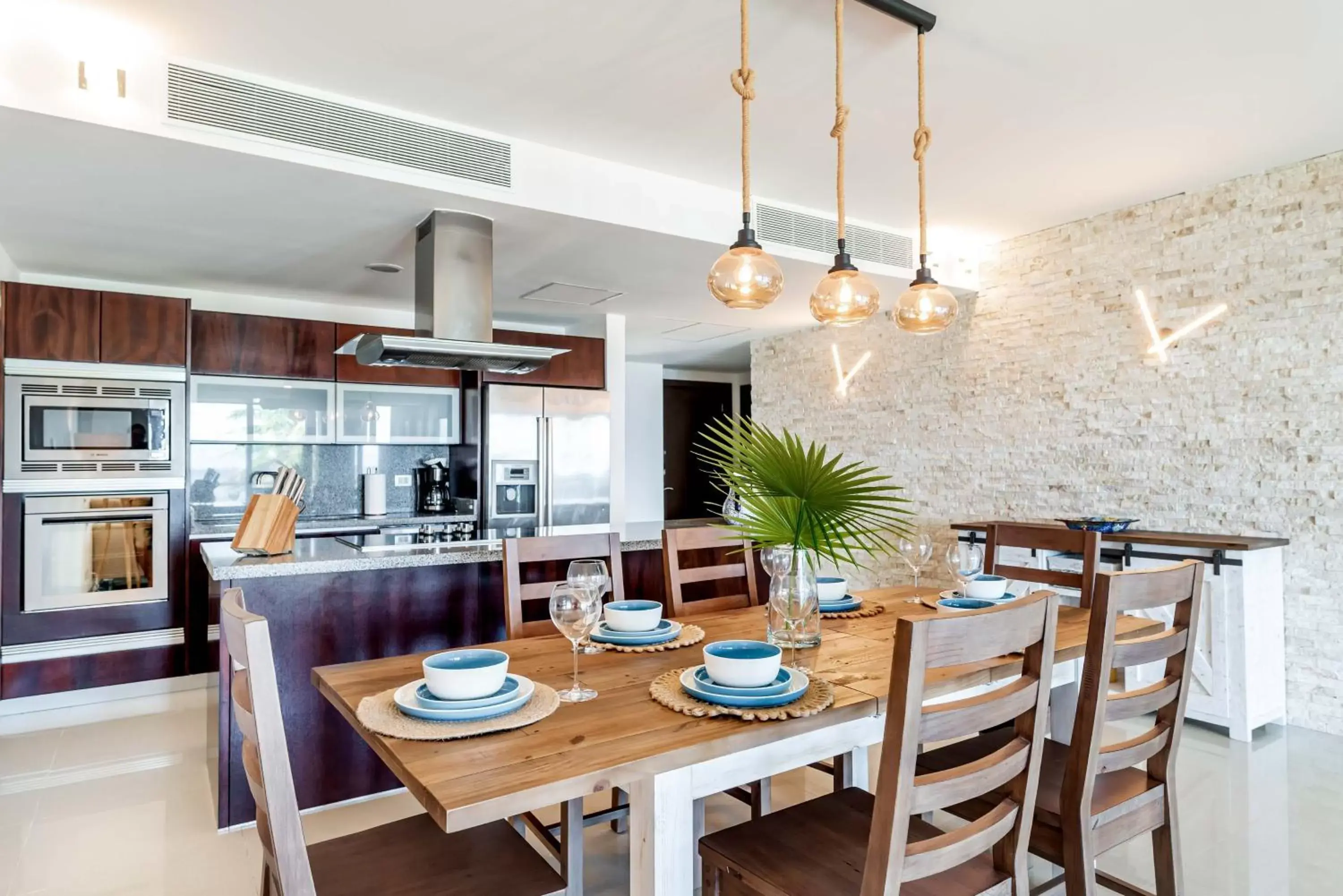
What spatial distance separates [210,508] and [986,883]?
191 inches

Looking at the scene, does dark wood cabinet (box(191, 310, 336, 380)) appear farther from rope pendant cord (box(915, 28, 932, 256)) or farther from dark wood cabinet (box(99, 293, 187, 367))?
rope pendant cord (box(915, 28, 932, 256))

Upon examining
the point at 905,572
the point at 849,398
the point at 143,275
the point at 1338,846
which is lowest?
the point at 1338,846

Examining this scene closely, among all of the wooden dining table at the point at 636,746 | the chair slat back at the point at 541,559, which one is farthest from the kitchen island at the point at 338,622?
the wooden dining table at the point at 636,746

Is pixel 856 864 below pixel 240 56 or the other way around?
below

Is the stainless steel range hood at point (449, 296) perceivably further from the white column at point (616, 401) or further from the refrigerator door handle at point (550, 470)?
the white column at point (616, 401)

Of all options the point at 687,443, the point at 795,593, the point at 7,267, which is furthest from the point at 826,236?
the point at 687,443

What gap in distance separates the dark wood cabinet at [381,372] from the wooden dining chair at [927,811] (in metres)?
3.88

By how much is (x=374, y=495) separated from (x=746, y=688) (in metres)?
4.21

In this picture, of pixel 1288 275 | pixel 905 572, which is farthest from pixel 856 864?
pixel 905 572

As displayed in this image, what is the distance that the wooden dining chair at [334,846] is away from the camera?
1.17 m

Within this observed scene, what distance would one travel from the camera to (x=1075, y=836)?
→ 60.9 inches

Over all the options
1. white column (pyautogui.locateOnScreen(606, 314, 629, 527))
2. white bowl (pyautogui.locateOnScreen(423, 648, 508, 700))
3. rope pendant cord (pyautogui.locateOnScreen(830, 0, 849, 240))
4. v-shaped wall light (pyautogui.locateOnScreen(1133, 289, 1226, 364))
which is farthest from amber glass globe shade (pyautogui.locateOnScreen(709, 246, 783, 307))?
white column (pyautogui.locateOnScreen(606, 314, 629, 527))

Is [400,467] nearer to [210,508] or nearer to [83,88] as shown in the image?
[210,508]

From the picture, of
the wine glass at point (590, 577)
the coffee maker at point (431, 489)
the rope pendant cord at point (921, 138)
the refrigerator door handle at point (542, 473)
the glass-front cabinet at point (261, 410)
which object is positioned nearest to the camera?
the wine glass at point (590, 577)
